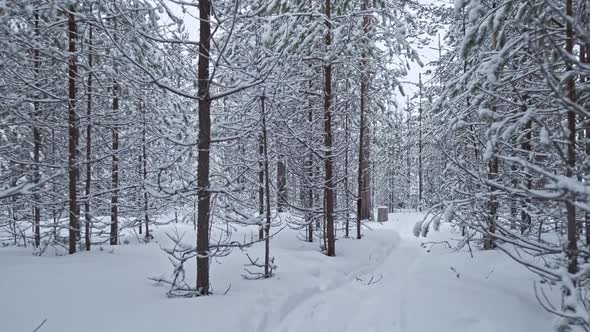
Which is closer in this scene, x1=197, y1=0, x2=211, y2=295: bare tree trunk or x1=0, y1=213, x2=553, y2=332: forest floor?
x1=0, y1=213, x2=553, y2=332: forest floor

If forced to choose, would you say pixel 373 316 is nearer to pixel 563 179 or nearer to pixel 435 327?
pixel 435 327

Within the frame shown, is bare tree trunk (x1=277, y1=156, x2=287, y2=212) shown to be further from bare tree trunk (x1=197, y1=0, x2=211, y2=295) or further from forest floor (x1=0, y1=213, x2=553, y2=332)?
bare tree trunk (x1=197, y1=0, x2=211, y2=295)

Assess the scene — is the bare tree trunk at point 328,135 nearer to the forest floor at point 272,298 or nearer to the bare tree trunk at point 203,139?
the forest floor at point 272,298

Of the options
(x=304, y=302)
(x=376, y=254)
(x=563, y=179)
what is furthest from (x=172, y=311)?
(x=376, y=254)

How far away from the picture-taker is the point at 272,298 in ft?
21.3

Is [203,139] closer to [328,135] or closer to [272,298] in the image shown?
[272,298]

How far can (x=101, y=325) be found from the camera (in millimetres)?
4570

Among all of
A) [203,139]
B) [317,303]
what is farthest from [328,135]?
[203,139]

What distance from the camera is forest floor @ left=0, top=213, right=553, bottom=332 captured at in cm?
478

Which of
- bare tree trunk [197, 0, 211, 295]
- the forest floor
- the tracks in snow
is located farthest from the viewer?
the tracks in snow

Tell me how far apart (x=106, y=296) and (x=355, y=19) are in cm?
894

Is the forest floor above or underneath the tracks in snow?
above

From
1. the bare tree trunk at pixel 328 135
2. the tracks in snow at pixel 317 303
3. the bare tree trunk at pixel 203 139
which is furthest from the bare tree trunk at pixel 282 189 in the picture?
the bare tree trunk at pixel 203 139

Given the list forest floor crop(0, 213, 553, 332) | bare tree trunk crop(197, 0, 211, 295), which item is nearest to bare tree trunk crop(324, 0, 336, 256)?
forest floor crop(0, 213, 553, 332)
